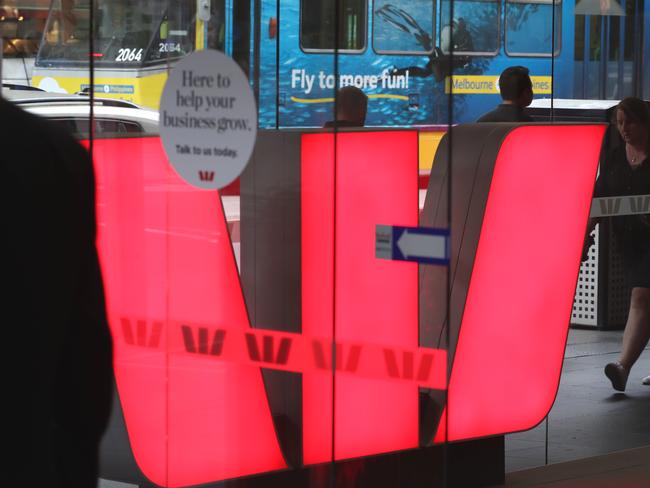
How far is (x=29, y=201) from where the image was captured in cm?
181

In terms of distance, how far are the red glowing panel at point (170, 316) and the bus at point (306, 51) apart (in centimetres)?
32

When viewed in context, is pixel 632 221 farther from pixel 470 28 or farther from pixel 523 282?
pixel 470 28

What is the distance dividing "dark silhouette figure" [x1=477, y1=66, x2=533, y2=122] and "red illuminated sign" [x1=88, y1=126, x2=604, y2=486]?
0.68m

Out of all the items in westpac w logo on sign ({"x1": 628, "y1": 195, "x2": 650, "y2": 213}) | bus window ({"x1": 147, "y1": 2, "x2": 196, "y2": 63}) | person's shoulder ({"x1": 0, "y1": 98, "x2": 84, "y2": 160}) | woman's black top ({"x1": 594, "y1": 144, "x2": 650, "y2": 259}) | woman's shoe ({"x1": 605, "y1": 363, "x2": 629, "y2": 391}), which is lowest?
woman's shoe ({"x1": 605, "y1": 363, "x2": 629, "y2": 391})

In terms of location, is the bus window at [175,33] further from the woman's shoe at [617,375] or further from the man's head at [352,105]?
the woman's shoe at [617,375]

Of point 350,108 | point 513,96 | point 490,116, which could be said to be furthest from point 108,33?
point 513,96

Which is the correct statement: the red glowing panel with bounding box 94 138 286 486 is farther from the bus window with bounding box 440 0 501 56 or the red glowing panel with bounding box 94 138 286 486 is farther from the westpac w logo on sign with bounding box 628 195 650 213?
the westpac w logo on sign with bounding box 628 195 650 213

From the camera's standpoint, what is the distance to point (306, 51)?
467cm

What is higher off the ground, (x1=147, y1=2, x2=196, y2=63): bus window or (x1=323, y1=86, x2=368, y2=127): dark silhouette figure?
(x1=147, y1=2, x2=196, y2=63): bus window

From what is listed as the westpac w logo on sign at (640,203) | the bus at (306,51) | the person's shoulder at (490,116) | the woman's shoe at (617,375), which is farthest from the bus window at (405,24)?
the woman's shoe at (617,375)

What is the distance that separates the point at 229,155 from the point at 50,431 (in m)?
2.58

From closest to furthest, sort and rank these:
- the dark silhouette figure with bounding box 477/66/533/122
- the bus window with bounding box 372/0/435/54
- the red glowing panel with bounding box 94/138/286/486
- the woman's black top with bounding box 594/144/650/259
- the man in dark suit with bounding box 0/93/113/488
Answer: the man in dark suit with bounding box 0/93/113/488 < the red glowing panel with bounding box 94/138/286/486 < the bus window with bounding box 372/0/435/54 < the dark silhouette figure with bounding box 477/66/533/122 < the woman's black top with bounding box 594/144/650/259

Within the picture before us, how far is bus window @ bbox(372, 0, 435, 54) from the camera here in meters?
4.90

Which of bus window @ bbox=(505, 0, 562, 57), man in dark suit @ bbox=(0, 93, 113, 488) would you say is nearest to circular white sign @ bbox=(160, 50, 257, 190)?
bus window @ bbox=(505, 0, 562, 57)
